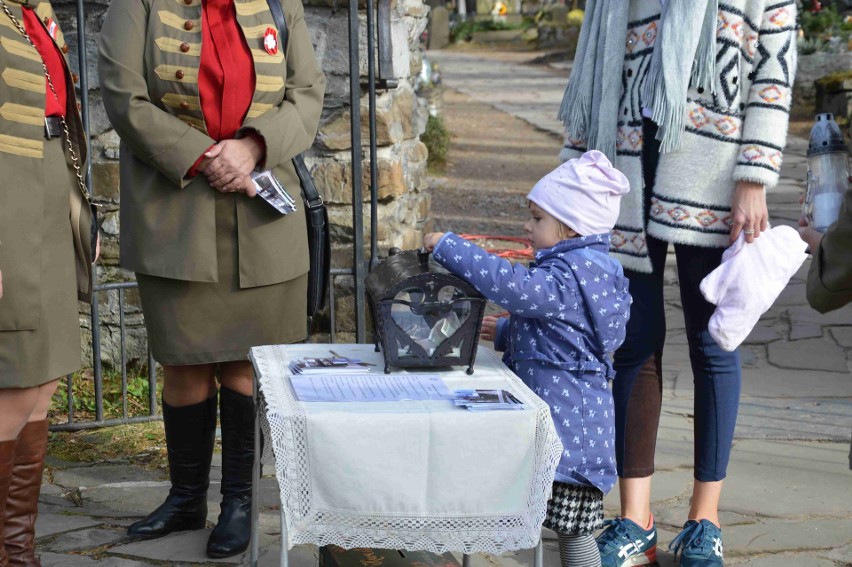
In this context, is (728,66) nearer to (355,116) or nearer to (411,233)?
(355,116)

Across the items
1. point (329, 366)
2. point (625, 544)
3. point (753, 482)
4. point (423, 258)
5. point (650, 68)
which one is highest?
point (650, 68)

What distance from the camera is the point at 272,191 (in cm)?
311

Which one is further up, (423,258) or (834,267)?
(834,267)

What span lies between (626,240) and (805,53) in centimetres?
1215

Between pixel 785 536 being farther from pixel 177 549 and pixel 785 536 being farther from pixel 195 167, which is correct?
pixel 195 167

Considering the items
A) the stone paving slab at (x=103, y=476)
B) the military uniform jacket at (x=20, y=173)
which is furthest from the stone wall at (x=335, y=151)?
the military uniform jacket at (x=20, y=173)

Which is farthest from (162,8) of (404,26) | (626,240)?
(404,26)

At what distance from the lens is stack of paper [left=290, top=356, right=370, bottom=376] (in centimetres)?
262

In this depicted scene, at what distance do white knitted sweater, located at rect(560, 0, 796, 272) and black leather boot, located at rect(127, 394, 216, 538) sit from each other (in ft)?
4.22

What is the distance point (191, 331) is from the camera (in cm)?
314

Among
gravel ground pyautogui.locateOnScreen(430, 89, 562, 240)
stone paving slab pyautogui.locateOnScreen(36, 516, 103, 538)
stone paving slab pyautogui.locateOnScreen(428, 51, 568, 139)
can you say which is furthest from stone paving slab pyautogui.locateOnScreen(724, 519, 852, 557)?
stone paving slab pyautogui.locateOnScreen(428, 51, 568, 139)

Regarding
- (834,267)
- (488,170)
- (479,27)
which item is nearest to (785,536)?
(834,267)

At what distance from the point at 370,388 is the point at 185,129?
94 cm

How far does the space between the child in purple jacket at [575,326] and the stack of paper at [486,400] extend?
0.29 metres
